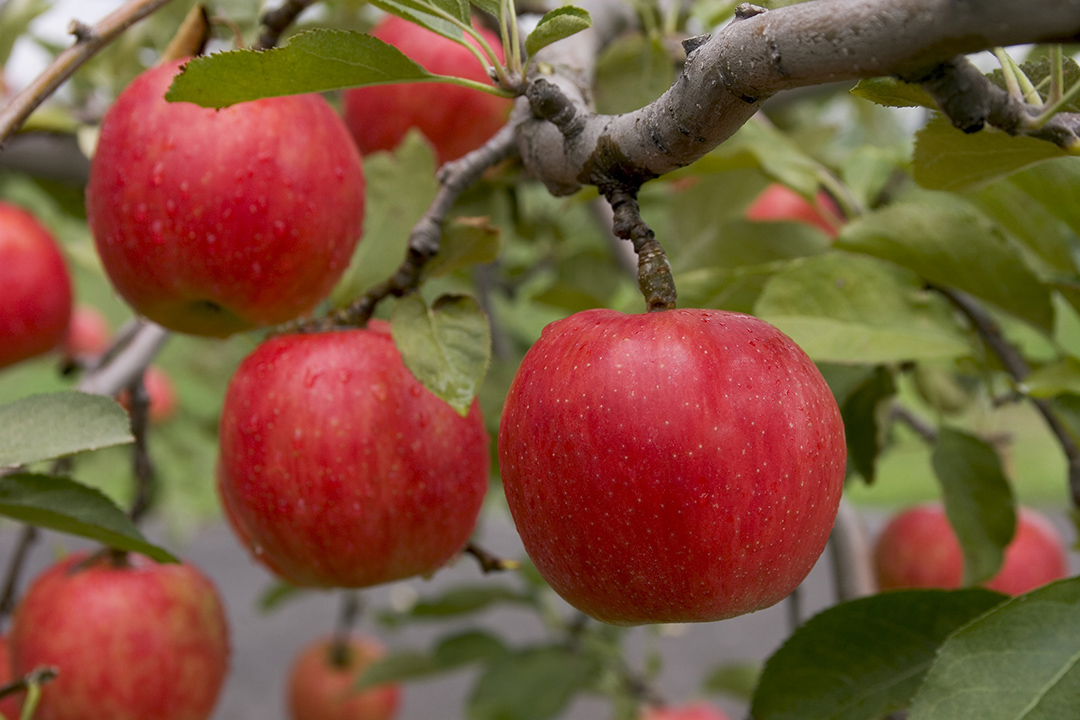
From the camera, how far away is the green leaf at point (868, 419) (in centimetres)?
60

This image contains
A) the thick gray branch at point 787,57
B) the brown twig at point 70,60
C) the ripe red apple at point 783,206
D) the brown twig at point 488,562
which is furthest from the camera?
the ripe red apple at point 783,206

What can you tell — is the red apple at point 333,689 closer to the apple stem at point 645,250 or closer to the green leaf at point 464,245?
the green leaf at point 464,245

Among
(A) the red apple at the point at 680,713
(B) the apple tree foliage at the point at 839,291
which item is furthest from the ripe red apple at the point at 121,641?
(A) the red apple at the point at 680,713

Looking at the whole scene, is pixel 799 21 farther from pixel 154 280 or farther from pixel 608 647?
pixel 608 647

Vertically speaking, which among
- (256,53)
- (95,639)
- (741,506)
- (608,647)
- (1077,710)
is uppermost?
(256,53)

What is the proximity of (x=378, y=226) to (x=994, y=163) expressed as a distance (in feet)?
1.26

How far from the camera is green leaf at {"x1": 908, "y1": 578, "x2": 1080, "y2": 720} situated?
37 centimetres

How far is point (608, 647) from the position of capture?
1.27 m

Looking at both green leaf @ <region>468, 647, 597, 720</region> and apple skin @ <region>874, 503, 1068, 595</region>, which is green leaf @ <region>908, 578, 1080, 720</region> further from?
green leaf @ <region>468, 647, 597, 720</region>

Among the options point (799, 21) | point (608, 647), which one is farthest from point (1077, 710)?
point (608, 647)

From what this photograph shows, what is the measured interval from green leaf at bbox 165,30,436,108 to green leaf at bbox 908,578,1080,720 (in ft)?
1.09

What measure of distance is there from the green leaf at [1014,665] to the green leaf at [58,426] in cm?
37

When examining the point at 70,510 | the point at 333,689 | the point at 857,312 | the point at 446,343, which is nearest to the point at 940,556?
the point at 857,312

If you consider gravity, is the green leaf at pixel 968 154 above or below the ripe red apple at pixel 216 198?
above
